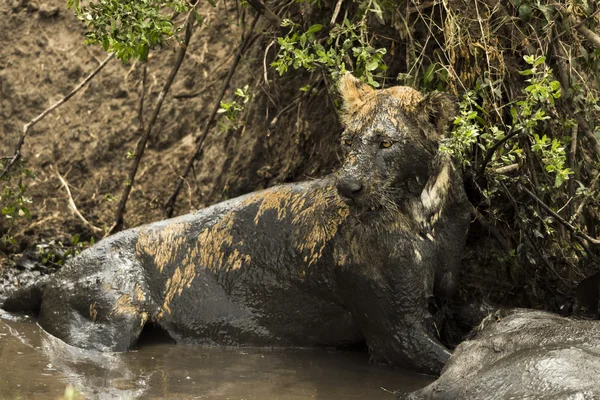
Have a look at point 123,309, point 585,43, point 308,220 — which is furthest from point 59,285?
point 585,43

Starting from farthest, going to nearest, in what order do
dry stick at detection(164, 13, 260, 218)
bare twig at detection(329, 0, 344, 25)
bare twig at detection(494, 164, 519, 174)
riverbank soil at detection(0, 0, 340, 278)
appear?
1. riverbank soil at detection(0, 0, 340, 278)
2. dry stick at detection(164, 13, 260, 218)
3. bare twig at detection(329, 0, 344, 25)
4. bare twig at detection(494, 164, 519, 174)

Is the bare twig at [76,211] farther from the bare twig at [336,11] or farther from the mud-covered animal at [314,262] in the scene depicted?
the bare twig at [336,11]

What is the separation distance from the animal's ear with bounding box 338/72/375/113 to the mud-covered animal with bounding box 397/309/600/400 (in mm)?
1485

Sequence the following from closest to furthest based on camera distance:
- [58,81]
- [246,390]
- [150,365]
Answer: [246,390] < [150,365] < [58,81]

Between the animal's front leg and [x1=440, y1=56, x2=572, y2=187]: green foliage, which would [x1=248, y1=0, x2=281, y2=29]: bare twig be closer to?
[x1=440, y1=56, x2=572, y2=187]: green foliage

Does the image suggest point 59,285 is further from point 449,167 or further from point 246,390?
point 449,167

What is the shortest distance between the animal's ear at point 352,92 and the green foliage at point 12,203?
3602 millimetres

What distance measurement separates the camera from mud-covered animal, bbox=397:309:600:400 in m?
4.50

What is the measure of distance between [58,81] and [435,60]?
437 centimetres

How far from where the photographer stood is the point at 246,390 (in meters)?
5.77

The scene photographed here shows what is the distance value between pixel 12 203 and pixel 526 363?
5329 mm

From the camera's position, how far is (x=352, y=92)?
593 cm

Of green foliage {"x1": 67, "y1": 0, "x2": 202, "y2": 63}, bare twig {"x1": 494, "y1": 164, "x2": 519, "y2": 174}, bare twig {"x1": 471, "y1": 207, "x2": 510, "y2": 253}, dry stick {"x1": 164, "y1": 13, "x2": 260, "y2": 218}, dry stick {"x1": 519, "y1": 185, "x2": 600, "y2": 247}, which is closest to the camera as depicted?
dry stick {"x1": 519, "y1": 185, "x2": 600, "y2": 247}

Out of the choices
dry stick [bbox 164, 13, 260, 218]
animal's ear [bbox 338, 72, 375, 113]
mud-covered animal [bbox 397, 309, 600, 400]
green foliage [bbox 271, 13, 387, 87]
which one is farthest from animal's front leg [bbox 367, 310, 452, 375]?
dry stick [bbox 164, 13, 260, 218]
